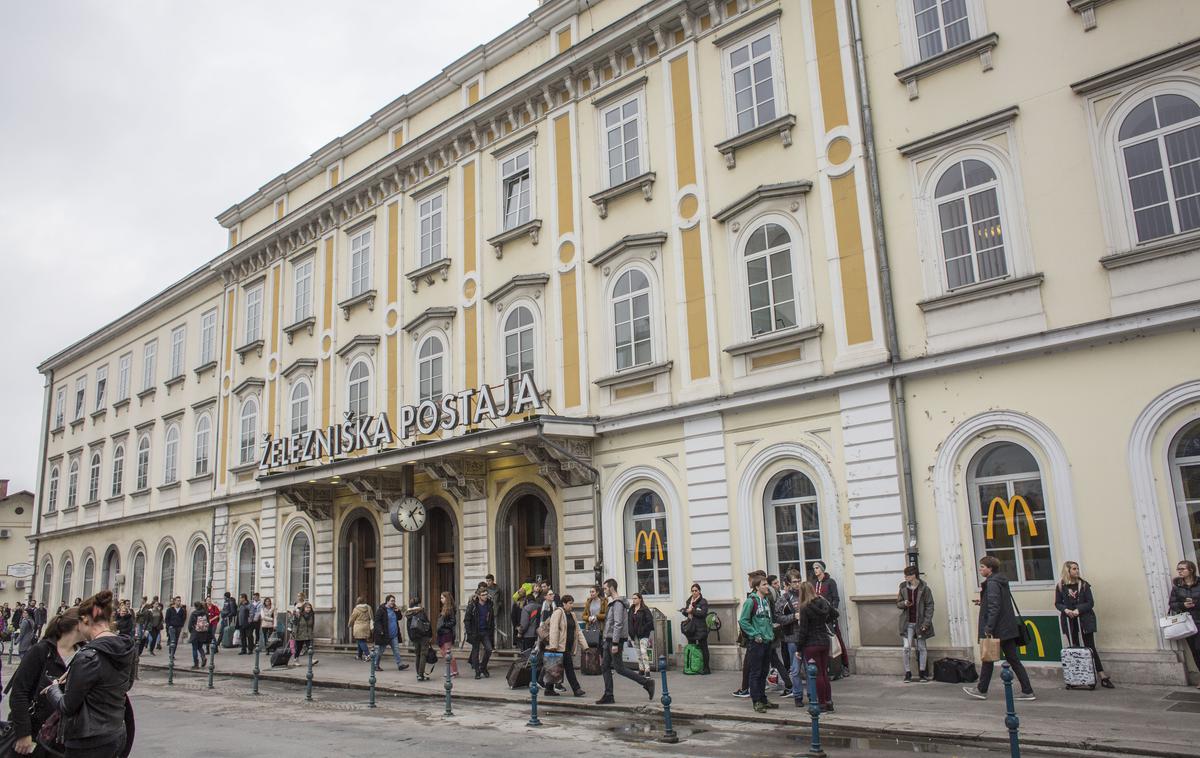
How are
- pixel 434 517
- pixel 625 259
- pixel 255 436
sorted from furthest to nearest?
pixel 255 436
pixel 434 517
pixel 625 259

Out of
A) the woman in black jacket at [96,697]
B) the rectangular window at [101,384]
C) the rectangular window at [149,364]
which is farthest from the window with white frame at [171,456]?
the woman in black jacket at [96,697]

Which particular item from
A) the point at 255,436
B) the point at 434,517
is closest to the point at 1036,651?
the point at 434,517

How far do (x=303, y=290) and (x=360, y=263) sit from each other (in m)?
3.37

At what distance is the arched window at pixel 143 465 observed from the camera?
3756 centimetres

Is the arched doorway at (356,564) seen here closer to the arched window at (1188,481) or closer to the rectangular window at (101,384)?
the arched window at (1188,481)

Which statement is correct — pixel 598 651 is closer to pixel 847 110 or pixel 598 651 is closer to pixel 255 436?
pixel 847 110

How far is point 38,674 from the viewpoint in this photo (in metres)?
6.86

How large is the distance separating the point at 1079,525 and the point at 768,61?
33.8 ft

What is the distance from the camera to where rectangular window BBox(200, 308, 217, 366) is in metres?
34.3

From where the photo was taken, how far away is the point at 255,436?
30859mm

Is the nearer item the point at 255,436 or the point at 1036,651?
the point at 1036,651

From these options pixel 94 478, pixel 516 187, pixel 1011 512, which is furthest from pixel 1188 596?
pixel 94 478

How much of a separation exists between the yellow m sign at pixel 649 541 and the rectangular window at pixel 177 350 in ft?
79.8

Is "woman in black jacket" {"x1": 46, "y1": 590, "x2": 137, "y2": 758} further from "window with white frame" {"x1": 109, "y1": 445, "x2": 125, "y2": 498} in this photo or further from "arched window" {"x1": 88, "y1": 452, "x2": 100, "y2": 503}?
"arched window" {"x1": 88, "y1": 452, "x2": 100, "y2": 503}
